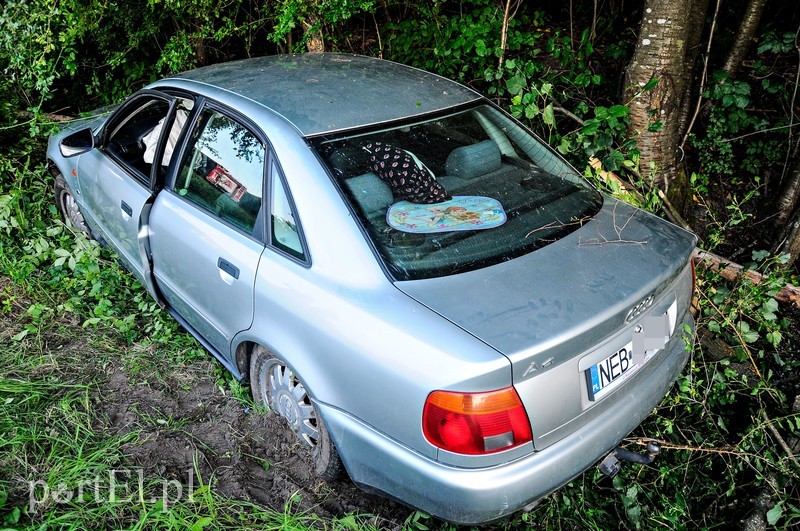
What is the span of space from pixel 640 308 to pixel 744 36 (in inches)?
124

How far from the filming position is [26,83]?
4.98m

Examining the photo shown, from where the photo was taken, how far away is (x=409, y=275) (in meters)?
2.12

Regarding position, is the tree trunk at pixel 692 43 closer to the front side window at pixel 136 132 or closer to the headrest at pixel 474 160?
the headrest at pixel 474 160

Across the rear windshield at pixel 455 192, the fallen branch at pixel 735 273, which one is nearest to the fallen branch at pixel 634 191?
the fallen branch at pixel 735 273

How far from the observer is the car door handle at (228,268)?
101 inches

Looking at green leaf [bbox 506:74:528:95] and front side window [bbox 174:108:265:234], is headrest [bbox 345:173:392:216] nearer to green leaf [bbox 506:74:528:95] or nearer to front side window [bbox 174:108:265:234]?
front side window [bbox 174:108:265:234]

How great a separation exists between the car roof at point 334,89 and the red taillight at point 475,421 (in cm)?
120

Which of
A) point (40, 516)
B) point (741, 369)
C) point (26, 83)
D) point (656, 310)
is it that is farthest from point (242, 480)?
point (26, 83)

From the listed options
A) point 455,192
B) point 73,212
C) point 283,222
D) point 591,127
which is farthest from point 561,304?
point 73,212

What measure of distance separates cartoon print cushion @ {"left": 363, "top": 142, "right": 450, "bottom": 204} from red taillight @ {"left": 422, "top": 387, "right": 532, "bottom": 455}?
2.89ft

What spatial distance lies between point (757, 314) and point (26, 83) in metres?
5.37

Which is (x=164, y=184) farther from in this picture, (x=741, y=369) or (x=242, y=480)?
(x=741, y=369)

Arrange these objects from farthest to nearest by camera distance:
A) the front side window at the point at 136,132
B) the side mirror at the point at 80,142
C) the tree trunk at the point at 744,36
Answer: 1. the tree trunk at the point at 744,36
2. the side mirror at the point at 80,142
3. the front side window at the point at 136,132

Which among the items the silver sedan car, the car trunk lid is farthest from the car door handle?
the car trunk lid
